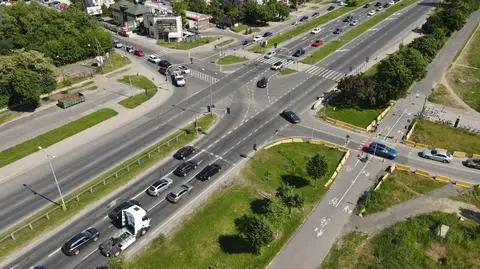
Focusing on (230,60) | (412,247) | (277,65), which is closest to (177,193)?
(412,247)

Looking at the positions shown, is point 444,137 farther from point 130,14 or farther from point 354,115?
point 130,14

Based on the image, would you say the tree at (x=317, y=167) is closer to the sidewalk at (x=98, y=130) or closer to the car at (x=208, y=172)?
the car at (x=208, y=172)

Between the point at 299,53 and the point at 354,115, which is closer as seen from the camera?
the point at 354,115

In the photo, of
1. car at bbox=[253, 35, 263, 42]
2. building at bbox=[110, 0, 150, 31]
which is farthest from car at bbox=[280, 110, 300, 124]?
building at bbox=[110, 0, 150, 31]

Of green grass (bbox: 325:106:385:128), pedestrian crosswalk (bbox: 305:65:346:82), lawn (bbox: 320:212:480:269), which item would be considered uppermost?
pedestrian crosswalk (bbox: 305:65:346:82)

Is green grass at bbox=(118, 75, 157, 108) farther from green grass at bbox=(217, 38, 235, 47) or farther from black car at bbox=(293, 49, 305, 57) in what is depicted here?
black car at bbox=(293, 49, 305, 57)

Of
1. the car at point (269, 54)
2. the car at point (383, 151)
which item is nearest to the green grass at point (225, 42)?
the car at point (269, 54)
